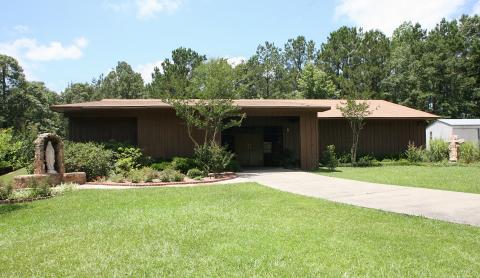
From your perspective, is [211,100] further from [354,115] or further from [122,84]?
[122,84]

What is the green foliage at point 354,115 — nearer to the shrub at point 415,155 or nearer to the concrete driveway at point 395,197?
the shrub at point 415,155

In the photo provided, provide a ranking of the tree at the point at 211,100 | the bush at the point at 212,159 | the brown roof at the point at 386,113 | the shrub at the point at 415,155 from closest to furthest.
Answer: the bush at the point at 212,159 → the tree at the point at 211,100 → the shrub at the point at 415,155 → the brown roof at the point at 386,113

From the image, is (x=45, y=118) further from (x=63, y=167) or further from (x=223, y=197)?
(x=223, y=197)

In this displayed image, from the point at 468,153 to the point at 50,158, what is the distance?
21166 millimetres

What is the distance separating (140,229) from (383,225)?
436 centimetres

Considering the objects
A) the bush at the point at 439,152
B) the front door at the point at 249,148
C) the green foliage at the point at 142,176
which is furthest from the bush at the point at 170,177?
the bush at the point at 439,152

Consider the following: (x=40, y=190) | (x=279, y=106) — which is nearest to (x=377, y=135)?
(x=279, y=106)

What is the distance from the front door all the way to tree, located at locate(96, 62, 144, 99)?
30.0 m

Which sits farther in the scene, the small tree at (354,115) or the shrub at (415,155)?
the shrub at (415,155)

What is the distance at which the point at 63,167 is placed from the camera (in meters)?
14.4

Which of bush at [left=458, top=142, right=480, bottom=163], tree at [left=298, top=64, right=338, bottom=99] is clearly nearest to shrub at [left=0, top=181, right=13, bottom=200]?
bush at [left=458, top=142, right=480, bottom=163]

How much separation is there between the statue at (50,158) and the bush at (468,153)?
20.7 metres

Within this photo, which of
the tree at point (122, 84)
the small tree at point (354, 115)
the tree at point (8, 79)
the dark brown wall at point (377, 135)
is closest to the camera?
the small tree at point (354, 115)

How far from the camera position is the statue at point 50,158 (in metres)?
14.0
